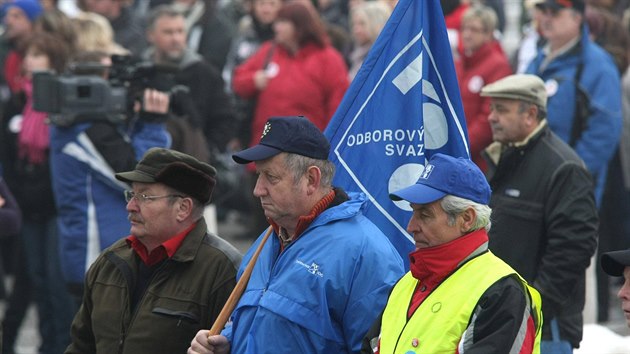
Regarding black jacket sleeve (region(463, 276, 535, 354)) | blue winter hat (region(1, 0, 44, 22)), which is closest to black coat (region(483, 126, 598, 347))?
black jacket sleeve (region(463, 276, 535, 354))

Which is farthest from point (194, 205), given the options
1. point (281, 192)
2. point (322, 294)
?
point (322, 294)

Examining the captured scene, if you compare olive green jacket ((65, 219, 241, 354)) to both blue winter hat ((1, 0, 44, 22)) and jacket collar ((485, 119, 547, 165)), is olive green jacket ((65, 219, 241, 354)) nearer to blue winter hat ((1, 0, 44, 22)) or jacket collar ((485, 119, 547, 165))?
jacket collar ((485, 119, 547, 165))

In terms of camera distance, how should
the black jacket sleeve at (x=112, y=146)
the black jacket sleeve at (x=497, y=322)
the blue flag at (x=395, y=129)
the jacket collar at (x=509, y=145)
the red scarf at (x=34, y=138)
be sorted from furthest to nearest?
the red scarf at (x=34, y=138), the black jacket sleeve at (x=112, y=146), the jacket collar at (x=509, y=145), the blue flag at (x=395, y=129), the black jacket sleeve at (x=497, y=322)

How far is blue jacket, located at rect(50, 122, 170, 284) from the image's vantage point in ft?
26.4

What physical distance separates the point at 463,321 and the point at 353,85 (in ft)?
5.77

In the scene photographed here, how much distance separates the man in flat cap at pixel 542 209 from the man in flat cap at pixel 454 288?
1804 millimetres

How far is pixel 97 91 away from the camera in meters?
8.18

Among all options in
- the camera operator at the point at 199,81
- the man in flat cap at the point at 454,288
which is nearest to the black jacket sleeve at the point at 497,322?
the man in flat cap at the point at 454,288

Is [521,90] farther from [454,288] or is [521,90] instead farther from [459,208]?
[454,288]

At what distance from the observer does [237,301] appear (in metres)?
5.36

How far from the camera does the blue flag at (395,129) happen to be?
5980mm

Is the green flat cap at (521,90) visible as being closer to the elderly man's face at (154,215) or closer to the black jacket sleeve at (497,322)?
the elderly man's face at (154,215)

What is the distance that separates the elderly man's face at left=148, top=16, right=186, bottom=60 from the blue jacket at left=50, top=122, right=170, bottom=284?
2278mm

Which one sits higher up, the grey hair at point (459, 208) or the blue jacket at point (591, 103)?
the grey hair at point (459, 208)
